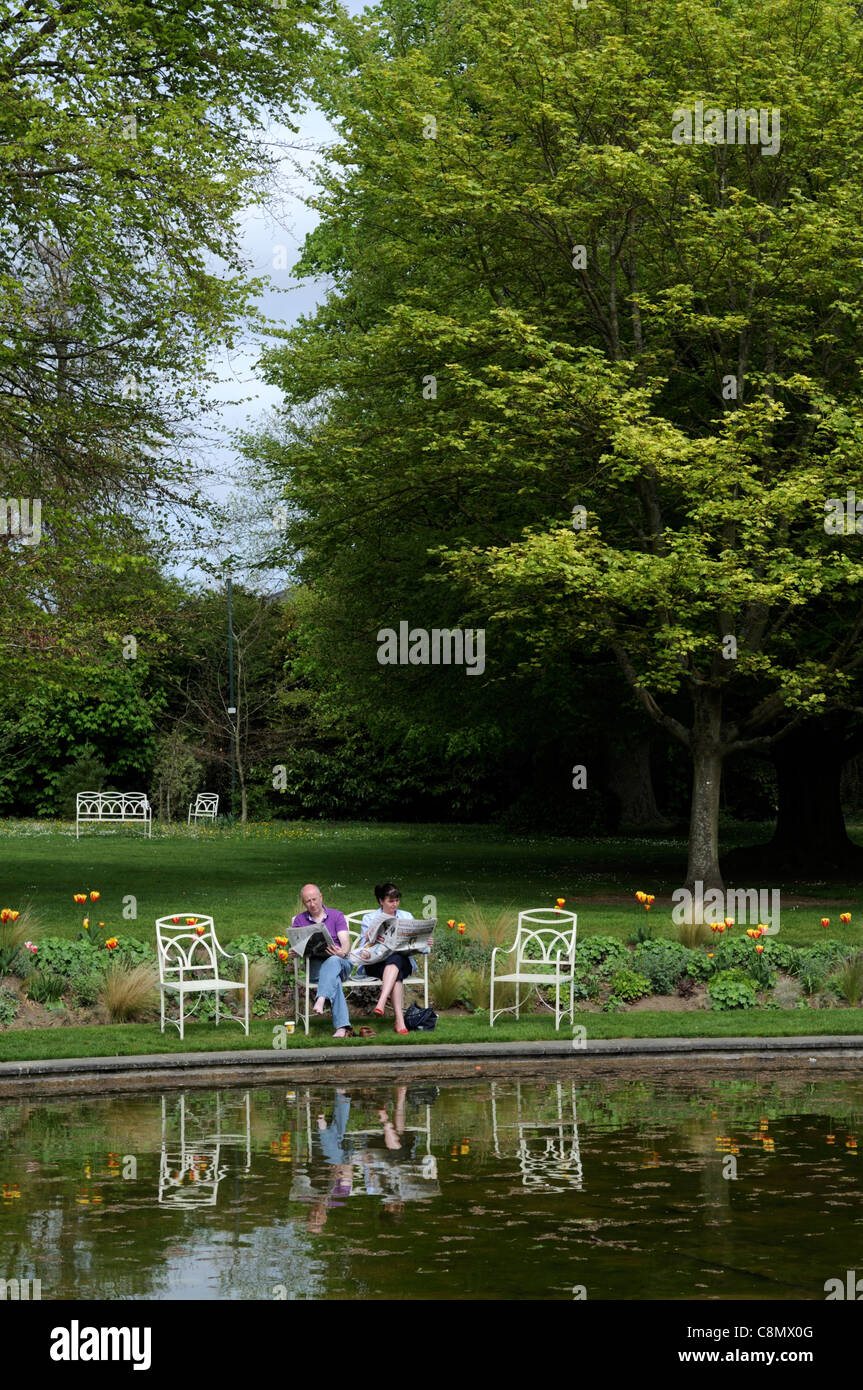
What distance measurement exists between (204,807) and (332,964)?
31.0m

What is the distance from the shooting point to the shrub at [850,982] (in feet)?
53.5

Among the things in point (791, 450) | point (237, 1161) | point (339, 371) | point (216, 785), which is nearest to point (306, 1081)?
point (237, 1161)

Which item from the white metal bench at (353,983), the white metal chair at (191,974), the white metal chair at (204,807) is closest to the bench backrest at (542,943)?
the white metal bench at (353,983)

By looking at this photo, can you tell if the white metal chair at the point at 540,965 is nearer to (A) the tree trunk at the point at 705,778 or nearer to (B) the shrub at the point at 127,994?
(B) the shrub at the point at 127,994

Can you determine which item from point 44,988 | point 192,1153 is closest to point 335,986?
point 44,988

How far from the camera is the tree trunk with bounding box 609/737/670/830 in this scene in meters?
44.0

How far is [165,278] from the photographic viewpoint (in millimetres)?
19891

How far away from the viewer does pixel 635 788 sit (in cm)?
4491

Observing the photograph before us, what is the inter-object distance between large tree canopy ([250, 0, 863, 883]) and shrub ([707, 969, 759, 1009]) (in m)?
5.99

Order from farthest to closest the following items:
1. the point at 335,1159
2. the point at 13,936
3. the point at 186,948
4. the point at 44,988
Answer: the point at 186,948 → the point at 13,936 → the point at 44,988 → the point at 335,1159

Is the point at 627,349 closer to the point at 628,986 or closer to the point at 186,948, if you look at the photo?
the point at 628,986

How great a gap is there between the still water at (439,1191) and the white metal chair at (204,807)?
96.9 ft

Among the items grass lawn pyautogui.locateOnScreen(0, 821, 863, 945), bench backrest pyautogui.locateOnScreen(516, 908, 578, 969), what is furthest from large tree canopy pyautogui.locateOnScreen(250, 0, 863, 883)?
bench backrest pyautogui.locateOnScreen(516, 908, 578, 969)
